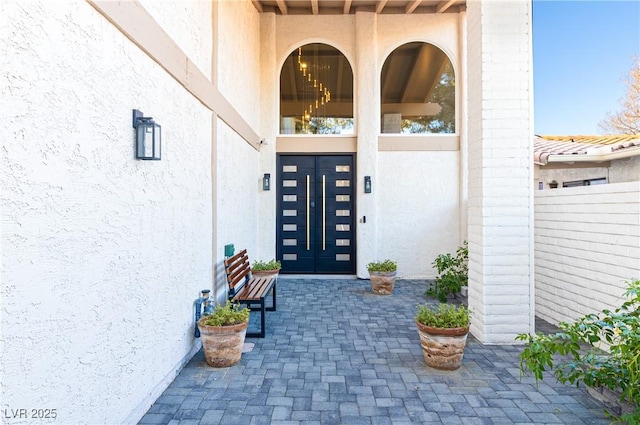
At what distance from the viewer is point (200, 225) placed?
3590mm

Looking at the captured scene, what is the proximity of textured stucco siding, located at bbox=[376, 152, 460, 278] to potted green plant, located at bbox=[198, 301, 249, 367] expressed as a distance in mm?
4284

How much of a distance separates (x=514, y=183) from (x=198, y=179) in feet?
11.2

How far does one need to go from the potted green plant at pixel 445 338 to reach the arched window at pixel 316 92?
483 cm

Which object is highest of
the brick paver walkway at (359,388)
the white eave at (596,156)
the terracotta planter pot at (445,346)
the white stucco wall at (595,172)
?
the white eave at (596,156)

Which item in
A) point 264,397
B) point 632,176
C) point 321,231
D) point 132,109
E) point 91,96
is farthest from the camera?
point 321,231

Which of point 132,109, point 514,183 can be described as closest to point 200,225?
point 132,109

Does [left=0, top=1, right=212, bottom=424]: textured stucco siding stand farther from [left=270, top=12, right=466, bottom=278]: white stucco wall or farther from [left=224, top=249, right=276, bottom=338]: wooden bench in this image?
[left=270, top=12, right=466, bottom=278]: white stucco wall

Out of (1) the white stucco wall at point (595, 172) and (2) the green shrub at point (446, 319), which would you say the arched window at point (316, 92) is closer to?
(1) the white stucco wall at point (595, 172)

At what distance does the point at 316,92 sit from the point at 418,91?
2169mm

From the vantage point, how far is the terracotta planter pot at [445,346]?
9.85 ft

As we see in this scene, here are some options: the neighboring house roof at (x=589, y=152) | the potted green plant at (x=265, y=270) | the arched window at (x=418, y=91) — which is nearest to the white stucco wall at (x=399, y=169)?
the arched window at (x=418, y=91)

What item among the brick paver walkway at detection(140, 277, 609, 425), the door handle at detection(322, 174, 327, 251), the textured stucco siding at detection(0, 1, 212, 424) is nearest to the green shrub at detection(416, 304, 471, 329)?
the brick paver walkway at detection(140, 277, 609, 425)

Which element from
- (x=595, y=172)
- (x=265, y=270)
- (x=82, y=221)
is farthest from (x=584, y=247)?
(x=82, y=221)

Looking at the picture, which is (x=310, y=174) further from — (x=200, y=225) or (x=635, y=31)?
(x=635, y=31)
